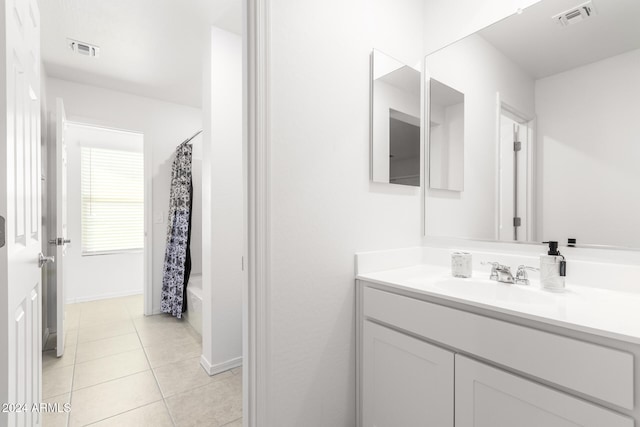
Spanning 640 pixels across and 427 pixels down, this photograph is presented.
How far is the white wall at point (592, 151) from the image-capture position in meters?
1.13

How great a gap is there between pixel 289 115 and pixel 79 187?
3.98 metres

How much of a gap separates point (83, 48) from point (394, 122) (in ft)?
8.57

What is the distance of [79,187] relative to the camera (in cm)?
390

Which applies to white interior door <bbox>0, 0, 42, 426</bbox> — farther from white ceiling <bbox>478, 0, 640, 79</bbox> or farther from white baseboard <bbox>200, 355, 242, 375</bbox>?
white ceiling <bbox>478, 0, 640, 79</bbox>

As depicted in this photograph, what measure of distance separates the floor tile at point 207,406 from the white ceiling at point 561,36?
2.34m

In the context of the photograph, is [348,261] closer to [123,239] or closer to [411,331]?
[411,331]

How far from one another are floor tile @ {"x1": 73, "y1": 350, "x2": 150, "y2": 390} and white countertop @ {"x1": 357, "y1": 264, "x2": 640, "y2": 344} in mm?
1959

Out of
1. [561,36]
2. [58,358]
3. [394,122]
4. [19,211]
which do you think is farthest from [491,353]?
Result: [58,358]

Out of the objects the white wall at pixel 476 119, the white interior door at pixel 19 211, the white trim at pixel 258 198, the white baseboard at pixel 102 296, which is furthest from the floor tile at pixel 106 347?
the white wall at pixel 476 119

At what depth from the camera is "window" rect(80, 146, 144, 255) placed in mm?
3980

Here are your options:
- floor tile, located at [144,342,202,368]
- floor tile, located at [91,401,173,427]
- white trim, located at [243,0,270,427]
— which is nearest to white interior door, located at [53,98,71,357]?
floor tile, located at [144,342,202,368]

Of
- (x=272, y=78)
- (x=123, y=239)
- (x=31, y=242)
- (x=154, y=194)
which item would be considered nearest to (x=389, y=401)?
(x=272, y=78)

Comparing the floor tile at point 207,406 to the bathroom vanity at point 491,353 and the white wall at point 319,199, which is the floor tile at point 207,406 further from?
the bathroom vanity at point 491,353

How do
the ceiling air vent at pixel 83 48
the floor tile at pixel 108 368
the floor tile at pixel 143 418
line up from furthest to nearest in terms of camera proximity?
the ceiling air vent at pixel 83 48 < the floor tile at pixel 108 368 < the floor tile at pixel 143 418
